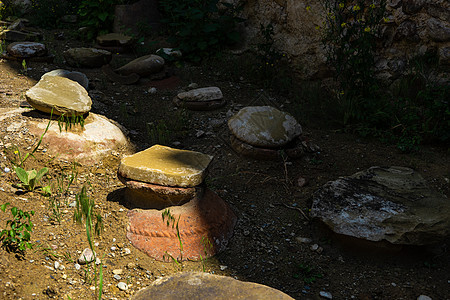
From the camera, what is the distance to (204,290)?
1860 mm

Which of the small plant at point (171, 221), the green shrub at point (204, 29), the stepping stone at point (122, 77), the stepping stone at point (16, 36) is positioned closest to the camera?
the small plant at point (171, 221)

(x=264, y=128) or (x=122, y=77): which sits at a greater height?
(x=264, y=128)

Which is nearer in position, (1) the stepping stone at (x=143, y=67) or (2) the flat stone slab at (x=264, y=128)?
(2) the flat stone slab at (x=264, y=128)

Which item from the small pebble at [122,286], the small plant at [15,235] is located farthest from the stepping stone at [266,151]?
the small plant at [15,235]

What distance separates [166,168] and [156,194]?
0.65 ft

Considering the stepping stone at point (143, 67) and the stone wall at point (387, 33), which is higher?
the stone wall at point (387, 33)

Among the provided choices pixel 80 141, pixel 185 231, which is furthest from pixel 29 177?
pixel 185 231

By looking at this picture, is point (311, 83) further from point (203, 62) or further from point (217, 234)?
point (217, 234)

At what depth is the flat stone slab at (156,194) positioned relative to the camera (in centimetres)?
286

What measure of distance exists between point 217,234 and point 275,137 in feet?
4.24

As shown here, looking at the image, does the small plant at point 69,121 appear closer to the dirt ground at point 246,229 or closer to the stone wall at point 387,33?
the dirt ground at point 246,229

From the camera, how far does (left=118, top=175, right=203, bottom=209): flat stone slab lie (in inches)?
112

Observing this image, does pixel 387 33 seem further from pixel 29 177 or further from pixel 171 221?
pixel 29 177

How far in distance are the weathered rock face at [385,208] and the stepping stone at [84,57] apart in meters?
3.92
